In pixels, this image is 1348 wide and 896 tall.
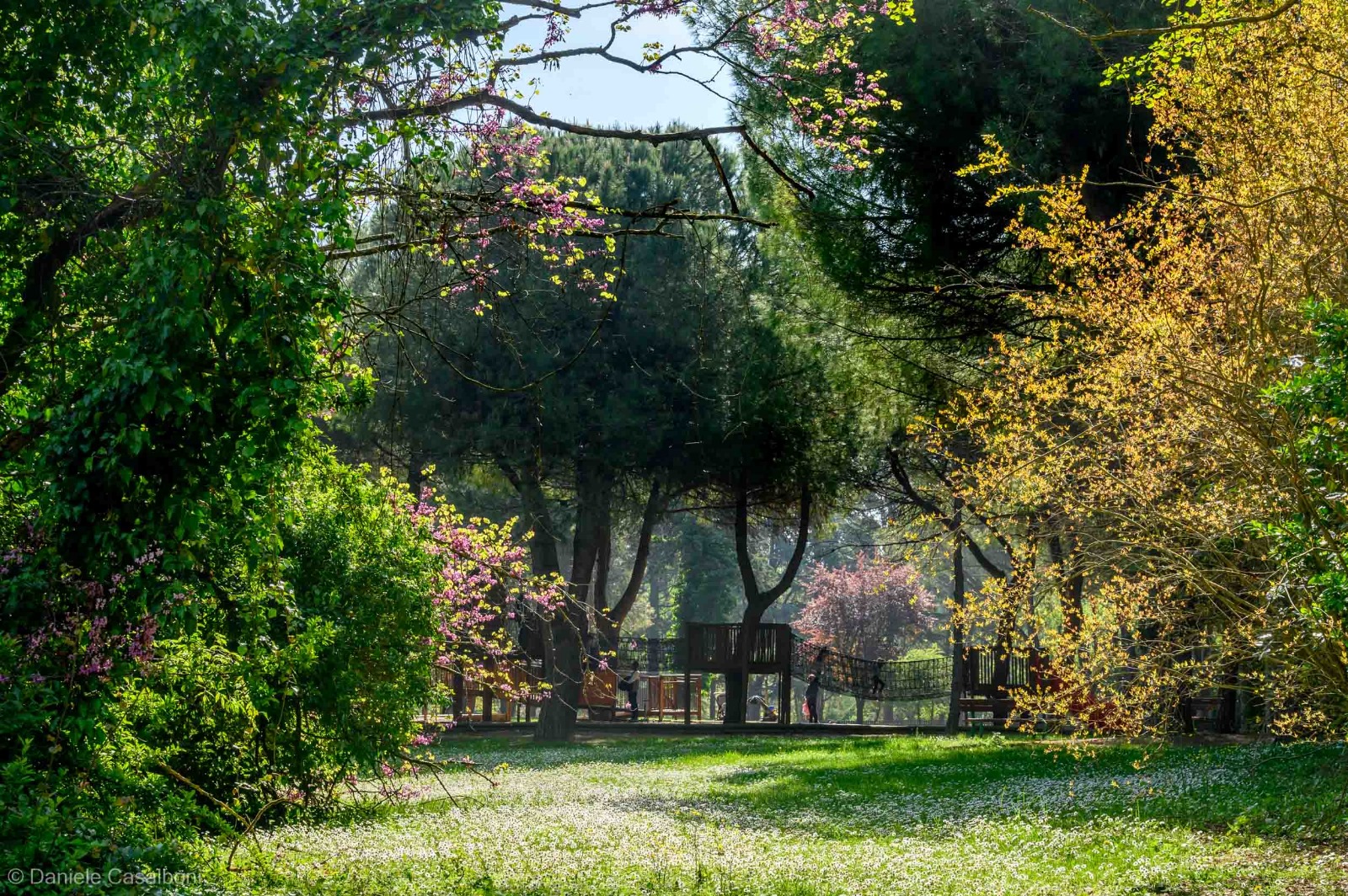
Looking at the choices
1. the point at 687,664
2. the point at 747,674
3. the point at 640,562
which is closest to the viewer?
the point at 687,664

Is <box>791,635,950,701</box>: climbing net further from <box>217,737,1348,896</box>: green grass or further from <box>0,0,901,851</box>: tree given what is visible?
<box>0,0,901,851</box>: tree

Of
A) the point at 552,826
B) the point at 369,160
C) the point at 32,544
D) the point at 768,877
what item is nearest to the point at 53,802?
the point at 32,544

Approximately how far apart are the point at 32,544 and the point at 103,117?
2.49 metres

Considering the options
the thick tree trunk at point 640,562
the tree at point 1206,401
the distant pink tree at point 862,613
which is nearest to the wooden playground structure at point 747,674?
the thick tree trunk at point 640,562

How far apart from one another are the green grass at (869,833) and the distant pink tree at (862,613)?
30.1 metres

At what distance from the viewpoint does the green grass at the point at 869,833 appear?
716 cm

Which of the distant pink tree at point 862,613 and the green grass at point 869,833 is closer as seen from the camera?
the green grass at point 869,833

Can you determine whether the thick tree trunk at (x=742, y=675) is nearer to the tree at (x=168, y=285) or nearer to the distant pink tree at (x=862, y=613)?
the distant pink tree at (x=862, y=613)

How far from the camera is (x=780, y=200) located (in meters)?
16.3

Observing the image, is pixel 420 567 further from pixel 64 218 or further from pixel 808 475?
pixel 808 475

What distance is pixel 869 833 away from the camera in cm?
977

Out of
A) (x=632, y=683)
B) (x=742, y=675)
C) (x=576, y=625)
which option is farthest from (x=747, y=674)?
(x=576, y=625)

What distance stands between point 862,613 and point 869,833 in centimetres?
3705

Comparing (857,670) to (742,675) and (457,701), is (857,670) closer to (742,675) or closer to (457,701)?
(742,675)
